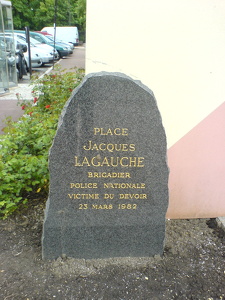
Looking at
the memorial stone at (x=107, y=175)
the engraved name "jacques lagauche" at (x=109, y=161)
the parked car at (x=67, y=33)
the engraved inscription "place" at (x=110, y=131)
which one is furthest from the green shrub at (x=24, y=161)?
the parked car at (x=67, y=33)

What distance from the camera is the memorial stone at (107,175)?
261cm

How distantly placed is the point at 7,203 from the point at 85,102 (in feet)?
5.36

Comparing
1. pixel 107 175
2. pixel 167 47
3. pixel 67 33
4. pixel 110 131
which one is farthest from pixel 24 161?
pixel 67 33

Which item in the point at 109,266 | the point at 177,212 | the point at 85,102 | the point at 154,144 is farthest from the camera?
the point at 177,212

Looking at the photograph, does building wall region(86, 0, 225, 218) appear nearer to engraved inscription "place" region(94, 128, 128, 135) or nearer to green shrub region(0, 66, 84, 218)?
engraved inscription "place" region(94, 128, 128, 135)

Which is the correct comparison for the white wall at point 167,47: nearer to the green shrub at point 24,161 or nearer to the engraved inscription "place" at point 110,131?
the engraved inscription "place" at point 110,131

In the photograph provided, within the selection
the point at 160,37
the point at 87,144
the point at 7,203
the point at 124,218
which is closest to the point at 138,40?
the point at 160,37

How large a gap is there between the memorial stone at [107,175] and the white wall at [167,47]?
588 mm

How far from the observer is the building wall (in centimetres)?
302

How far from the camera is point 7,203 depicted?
350 cm

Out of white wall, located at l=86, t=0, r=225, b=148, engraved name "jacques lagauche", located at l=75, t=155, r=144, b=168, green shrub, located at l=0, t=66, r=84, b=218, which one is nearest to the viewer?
engraved name "jacques lagauche", located at l=75, t=155, r=144, b=168

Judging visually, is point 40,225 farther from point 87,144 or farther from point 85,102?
point 85,102

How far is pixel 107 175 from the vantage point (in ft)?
9.23

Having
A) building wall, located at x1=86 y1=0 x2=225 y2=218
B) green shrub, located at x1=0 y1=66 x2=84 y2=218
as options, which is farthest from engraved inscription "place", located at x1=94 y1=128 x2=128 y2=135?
green shrub, located at x1=0 y1=66 x2=84 y2=218
